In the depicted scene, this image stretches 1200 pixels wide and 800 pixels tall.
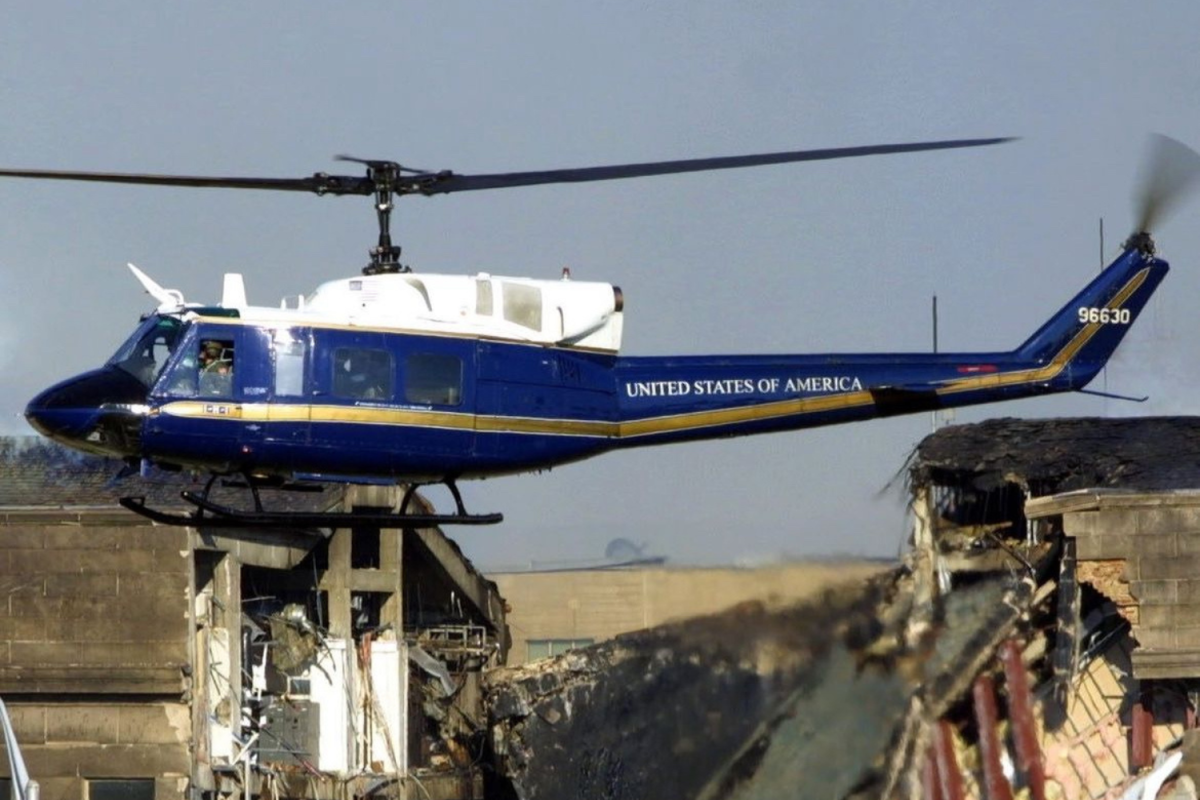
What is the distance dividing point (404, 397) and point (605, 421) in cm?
280

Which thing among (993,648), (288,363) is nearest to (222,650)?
(993,648)

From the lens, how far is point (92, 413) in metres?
29.3

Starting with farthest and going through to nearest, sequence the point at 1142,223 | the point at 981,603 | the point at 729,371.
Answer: the point at 981,603, the point at 1142,223, the point at 729,371

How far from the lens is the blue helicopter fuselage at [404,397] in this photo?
97.1ft

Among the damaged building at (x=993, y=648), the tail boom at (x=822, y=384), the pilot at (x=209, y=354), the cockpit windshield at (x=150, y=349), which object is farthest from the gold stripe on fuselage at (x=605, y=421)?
the damaged building at (x=993, y=648)

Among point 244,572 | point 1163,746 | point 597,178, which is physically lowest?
point 1163,746

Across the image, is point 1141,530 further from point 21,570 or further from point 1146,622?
point 21,570

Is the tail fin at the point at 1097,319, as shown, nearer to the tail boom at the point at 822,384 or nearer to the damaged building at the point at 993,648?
the tail boom at the point at 822,384

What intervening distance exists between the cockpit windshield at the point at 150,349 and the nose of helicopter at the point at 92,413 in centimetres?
24

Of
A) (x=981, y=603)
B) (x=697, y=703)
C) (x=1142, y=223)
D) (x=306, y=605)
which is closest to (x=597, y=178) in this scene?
(x=1142, y=223)

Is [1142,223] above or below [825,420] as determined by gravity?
above

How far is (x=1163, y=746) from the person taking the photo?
3734 centimetres

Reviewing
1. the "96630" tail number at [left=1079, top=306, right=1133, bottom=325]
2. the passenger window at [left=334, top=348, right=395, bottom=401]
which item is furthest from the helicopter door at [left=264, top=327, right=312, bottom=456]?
the "96630" tail number at [left=1079, top=306, right=1133, bottom=325]

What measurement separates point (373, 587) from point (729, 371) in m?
17.2
